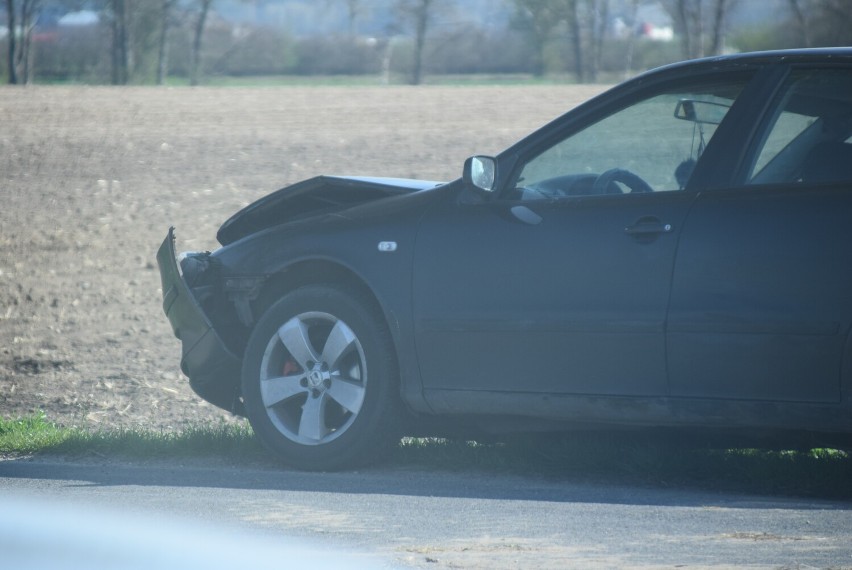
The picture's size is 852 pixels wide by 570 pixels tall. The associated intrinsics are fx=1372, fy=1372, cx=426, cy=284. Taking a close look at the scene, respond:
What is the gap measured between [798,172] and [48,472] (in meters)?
3.63

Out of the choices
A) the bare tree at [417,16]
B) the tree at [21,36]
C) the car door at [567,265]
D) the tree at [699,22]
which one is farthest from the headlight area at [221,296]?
the bare tree at [417,16]

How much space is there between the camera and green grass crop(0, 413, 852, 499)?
5.81 meters

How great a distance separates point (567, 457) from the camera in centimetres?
621

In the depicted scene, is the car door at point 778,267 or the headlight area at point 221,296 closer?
the car door at point 778,267

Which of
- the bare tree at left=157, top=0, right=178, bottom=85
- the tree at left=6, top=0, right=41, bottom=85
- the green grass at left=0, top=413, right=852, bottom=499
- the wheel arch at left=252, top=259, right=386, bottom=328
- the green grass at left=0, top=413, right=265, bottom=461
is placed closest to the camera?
the green grass at left=0, top=413, right=852, bottom=499

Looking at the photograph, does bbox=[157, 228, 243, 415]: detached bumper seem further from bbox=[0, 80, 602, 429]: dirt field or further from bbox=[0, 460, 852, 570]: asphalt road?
bbox=[0, 80, 602, 429]: dirt field

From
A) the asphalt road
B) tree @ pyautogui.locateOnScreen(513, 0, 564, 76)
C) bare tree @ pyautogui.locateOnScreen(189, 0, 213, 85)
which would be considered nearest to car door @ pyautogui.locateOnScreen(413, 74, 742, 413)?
the asphalt road

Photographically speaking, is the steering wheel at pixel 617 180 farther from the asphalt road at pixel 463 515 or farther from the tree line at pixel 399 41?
the tree line at pixel 399 41

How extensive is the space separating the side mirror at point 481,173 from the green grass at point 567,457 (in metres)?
1.28

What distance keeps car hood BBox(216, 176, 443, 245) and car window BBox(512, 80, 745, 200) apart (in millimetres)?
765

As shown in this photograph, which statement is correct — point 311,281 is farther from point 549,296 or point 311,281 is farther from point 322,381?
point 549,296

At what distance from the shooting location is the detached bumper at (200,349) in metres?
6.60

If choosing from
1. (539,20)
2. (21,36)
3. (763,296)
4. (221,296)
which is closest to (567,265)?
(763,296)

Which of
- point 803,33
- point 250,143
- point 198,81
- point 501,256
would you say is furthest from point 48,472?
point 198,81
